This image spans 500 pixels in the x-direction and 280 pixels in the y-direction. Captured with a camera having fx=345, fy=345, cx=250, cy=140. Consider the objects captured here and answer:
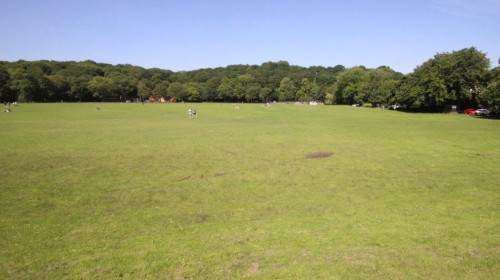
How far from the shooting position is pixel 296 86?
7264 inches

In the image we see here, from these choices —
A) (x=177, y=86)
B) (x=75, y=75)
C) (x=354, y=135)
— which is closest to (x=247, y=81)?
(x=177, y=86)

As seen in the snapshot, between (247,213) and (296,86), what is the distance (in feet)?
573

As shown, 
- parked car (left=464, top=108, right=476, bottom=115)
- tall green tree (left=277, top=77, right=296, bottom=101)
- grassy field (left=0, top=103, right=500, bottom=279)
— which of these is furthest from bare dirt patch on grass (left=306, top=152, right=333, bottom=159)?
tall green tree (left=277, top=77, right=296, bottom=101)

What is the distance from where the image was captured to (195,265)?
33.1ft

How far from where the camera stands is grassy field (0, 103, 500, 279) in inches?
395

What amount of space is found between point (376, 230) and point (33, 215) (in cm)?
1335

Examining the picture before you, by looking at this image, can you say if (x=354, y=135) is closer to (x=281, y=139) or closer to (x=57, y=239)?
(x=281, y=139)

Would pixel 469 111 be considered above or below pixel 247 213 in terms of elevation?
above

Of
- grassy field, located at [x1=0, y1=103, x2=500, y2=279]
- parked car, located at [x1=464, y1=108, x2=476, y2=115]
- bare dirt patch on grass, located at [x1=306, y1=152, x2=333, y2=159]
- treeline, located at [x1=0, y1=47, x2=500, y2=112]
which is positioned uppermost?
treeline, located at [x1=0, y1=47, x2=500, y2=112]

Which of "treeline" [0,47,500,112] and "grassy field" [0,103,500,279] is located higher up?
"treeline" [0,47,500,112]

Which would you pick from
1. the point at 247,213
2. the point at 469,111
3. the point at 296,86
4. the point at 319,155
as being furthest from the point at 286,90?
the point at 247,213

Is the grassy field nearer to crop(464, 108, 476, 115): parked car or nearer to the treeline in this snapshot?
the treeline

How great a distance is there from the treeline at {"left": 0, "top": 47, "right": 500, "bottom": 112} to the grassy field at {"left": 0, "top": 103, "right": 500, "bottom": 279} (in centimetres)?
5431

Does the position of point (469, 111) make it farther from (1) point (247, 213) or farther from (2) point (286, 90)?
(2) point (286, 90)
